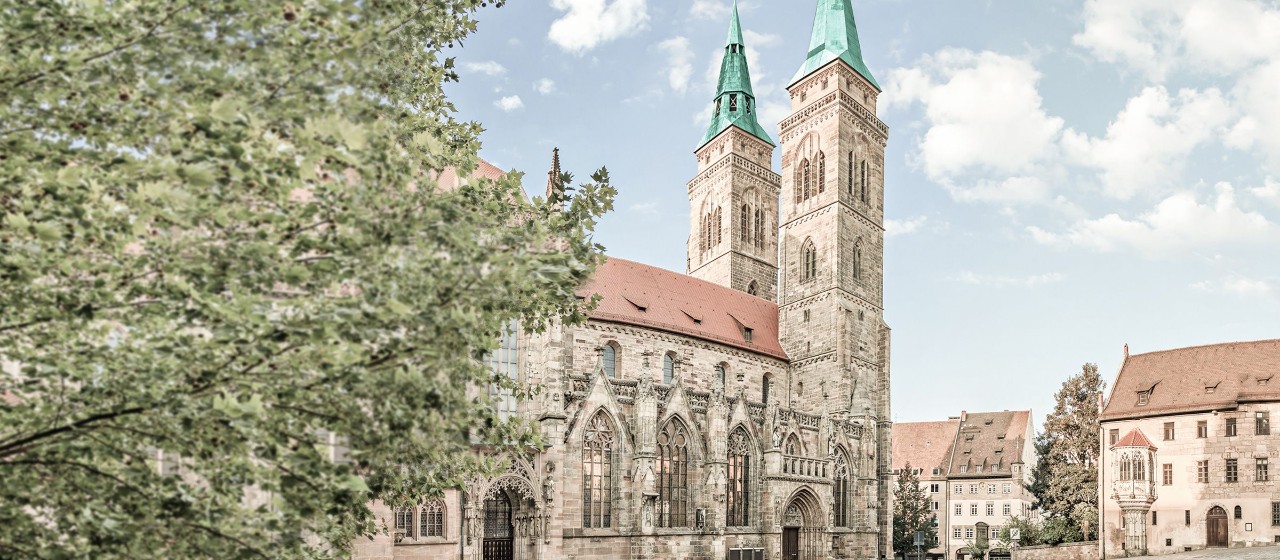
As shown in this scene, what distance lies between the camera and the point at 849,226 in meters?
42.6

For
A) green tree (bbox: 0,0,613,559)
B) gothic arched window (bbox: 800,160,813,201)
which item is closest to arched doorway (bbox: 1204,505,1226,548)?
gothic arched window (bbox: 800,160,813,201)

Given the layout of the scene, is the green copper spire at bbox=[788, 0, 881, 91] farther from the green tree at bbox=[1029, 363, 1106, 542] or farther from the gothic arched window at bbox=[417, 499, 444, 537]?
the gothic arched window at bbox=[417, 499, 444, 537]

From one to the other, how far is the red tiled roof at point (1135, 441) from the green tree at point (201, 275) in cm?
4006

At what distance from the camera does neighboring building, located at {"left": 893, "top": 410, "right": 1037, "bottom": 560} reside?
6106 cm

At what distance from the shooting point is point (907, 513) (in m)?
51.1

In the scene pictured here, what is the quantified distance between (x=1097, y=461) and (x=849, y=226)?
16466 millimetres

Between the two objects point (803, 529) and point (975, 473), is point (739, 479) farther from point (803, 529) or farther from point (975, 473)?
point (975, 473)

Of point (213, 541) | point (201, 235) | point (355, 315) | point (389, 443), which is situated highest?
point (201, 235)

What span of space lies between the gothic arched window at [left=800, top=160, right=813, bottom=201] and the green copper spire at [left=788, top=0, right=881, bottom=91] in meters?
4.59

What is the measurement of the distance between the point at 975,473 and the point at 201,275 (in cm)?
6472

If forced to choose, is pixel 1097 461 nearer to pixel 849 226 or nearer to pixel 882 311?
pixel 882 311

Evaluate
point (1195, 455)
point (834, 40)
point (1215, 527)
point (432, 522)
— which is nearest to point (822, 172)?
point (834, 40)

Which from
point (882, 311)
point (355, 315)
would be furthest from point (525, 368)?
point (882, 311)

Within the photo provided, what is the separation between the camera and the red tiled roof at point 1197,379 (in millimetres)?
37625
